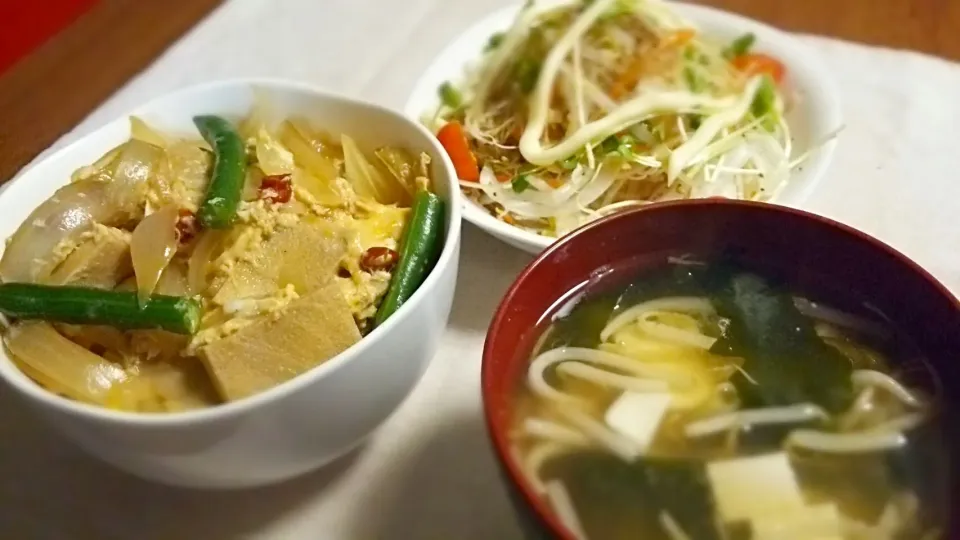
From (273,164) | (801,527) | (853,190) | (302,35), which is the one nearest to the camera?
(801,527)

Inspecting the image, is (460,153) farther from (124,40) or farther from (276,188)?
(124,40)

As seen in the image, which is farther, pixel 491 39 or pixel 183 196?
pixel 491 39

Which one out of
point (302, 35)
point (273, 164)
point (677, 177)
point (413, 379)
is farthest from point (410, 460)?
point (302, 35)

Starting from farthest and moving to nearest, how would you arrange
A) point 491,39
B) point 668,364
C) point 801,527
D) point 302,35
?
point 302,35 < point 491,39 < point 668,364 < point 801,527

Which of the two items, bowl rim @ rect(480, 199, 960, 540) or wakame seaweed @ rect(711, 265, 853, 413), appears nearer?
bowl rim @ rect(480, 199, 960, 540)

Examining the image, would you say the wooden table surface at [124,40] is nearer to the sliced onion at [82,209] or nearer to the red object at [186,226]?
the sliced onion at [82,209]

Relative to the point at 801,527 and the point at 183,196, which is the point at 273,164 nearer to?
the point at 183,196

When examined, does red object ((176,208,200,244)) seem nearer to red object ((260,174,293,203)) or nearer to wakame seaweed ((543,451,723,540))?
red object ((260,174,293,203))

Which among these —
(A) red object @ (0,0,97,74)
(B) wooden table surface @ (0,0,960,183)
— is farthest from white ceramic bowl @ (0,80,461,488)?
(A) red object @ (0,0,97,74)
